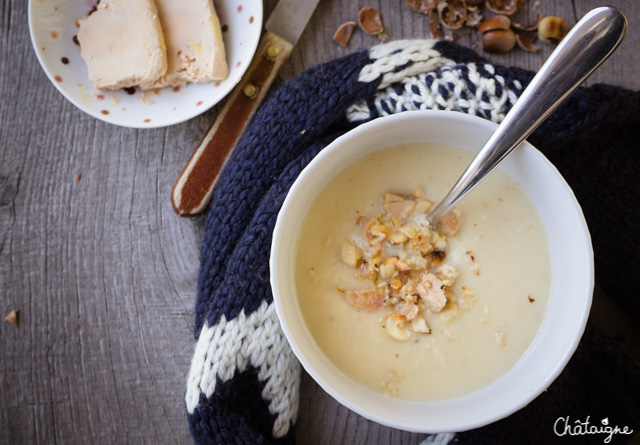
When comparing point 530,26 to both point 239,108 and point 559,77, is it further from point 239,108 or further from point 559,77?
point 239,108

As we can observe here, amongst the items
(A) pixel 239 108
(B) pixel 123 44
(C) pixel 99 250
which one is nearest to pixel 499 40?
(A) pixel 239 108

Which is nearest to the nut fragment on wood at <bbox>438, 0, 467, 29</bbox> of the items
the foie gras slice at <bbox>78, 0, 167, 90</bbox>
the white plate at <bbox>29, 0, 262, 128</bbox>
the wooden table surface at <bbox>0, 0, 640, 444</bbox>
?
the wooden table surface at <bbox>0, 0, 640, 444</bbox>

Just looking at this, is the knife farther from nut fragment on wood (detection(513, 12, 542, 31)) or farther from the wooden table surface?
nut fragment on wood (detection(513, 12, 542, 31))

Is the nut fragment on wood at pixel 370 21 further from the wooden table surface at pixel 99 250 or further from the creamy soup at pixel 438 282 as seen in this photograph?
the creamy soup at pixel 438 282

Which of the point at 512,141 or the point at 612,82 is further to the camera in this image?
the point at 612,82

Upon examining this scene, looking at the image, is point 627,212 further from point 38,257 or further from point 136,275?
point 38,257

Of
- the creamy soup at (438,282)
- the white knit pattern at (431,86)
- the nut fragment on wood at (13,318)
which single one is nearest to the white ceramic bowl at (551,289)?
the creamy soup at (438,282)

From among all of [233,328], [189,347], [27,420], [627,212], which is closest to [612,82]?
[627,212]
